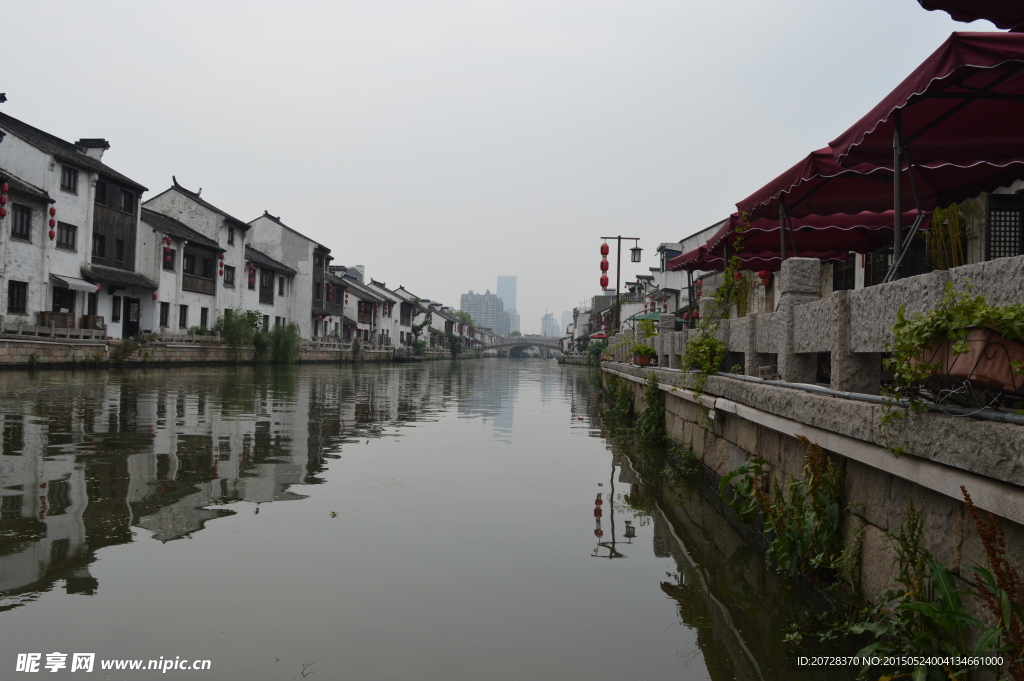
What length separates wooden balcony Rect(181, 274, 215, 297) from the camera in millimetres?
35031

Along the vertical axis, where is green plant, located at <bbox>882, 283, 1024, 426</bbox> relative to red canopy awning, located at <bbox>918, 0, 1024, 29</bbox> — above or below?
below

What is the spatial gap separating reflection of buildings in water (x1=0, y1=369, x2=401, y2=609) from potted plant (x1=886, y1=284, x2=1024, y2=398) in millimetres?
4896

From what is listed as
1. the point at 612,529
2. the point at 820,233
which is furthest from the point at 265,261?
the point at 612,529

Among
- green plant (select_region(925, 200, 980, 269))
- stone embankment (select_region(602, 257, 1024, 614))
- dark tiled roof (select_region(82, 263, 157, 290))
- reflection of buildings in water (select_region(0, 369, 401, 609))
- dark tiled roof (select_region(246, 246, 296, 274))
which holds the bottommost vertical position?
reflection of buildings in water (select_region(0, 369, 401, 609))

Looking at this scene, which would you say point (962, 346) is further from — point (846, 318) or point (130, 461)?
point (130, 461)

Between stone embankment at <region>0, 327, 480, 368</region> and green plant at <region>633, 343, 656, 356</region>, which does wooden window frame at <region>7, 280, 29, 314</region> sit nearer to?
stone embankment at <region>0, 327, 480, 368</region>

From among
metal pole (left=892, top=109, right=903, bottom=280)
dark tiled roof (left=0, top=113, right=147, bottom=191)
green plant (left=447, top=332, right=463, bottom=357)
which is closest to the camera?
metal pole (left=892, top=109, right=903, bottom=280)

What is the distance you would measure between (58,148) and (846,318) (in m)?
31.1

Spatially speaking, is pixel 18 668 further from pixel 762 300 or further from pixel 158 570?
pixel 762 300

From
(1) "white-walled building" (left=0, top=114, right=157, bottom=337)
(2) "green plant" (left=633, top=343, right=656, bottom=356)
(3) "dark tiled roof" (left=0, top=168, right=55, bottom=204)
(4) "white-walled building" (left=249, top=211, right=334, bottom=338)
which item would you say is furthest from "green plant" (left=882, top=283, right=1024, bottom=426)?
(4) "white-walled building" (left=249, top=211, right=334, bottom=338)

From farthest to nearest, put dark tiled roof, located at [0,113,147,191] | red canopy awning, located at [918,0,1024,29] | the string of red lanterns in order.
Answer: the string of red lanterns, dark tiled roof, located at [0,113,147,191], red canopy awning, located at [918,0,1024,29]

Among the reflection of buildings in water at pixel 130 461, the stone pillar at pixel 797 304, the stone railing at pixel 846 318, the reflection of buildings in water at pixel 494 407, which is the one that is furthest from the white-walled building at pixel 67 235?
the stone pillar at pixel 797 304

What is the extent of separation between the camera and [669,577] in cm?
532

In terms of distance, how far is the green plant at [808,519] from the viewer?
13.9 feet
